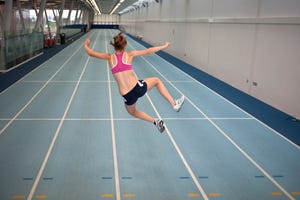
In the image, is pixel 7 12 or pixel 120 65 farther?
pixel 7 12

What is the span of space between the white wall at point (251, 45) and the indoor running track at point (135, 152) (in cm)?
136

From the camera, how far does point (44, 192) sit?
15.1 feet

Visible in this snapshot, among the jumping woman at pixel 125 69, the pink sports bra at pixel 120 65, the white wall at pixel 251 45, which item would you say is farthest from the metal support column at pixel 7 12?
the pink sports bra at pixel 120 65

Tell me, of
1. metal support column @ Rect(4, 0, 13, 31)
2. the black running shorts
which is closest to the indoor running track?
the black running shorts

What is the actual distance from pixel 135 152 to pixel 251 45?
6781 millimetres

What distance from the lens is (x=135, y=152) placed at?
6156 millimetres

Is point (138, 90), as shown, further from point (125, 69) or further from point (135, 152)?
point (135, 152)

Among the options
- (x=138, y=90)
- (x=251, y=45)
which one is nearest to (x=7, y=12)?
(x=251, y=45)

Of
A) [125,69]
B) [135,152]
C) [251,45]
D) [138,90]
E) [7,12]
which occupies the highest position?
[7,12]

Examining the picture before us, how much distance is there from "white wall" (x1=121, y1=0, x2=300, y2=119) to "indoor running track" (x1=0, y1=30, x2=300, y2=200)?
4.47 feet

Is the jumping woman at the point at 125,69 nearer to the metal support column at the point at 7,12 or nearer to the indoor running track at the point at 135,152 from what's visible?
the indoor running track at the point at 135,152

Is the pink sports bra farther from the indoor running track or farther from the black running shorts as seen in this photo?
the indoor running track

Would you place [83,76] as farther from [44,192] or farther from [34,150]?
[44,192]

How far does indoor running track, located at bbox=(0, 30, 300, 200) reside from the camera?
480cm
